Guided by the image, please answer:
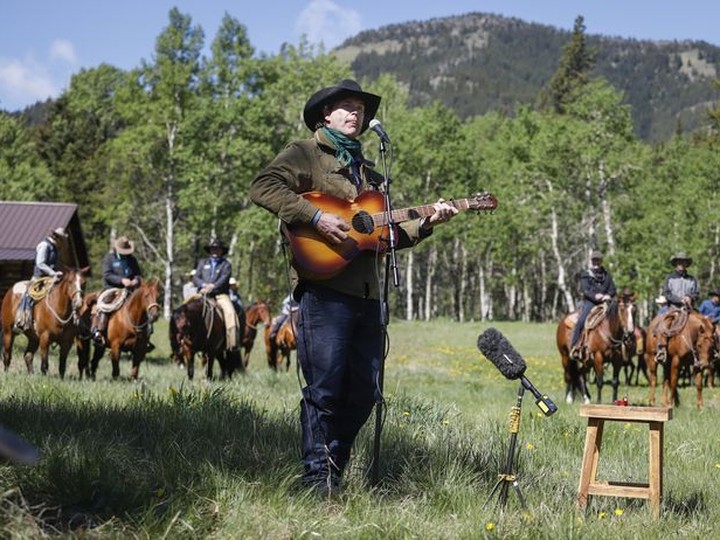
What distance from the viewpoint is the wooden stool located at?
19.2ft

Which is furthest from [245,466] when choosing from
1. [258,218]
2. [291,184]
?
[258,218]

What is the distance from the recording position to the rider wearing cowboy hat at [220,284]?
1706 centimetres

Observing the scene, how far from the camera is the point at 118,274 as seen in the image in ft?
55.1

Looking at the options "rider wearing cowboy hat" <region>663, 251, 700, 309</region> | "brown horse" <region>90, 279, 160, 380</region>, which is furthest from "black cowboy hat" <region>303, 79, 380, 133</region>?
"rider wearing cowboy hat" <region>663, 251, 700, 309</region>

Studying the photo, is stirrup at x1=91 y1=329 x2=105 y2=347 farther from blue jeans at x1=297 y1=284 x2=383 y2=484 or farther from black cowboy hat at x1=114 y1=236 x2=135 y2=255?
blue jeans at x1=297 y1=284 x2=383 y2=484

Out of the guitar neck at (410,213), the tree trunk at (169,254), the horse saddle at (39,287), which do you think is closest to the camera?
the guitar neck at (410,213)

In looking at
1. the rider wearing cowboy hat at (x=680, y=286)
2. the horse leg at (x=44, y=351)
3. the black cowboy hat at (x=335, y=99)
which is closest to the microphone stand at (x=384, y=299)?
the black cowboy hat at (x=335, y=99)

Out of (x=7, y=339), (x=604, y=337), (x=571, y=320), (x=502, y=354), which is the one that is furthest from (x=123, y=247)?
(x=502, y=354)

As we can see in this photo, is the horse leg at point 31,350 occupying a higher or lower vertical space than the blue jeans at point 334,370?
lower

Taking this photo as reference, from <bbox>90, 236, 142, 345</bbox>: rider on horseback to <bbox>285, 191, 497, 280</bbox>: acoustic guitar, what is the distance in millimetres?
11124

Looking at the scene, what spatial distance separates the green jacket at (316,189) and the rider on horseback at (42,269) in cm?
1089

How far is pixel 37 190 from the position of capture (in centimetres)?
5941

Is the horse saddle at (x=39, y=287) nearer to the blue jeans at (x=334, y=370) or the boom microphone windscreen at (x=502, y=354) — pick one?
the blue jeans at (x=334, y=370)

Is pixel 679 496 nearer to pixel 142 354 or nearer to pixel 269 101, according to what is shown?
pixel 142 354
